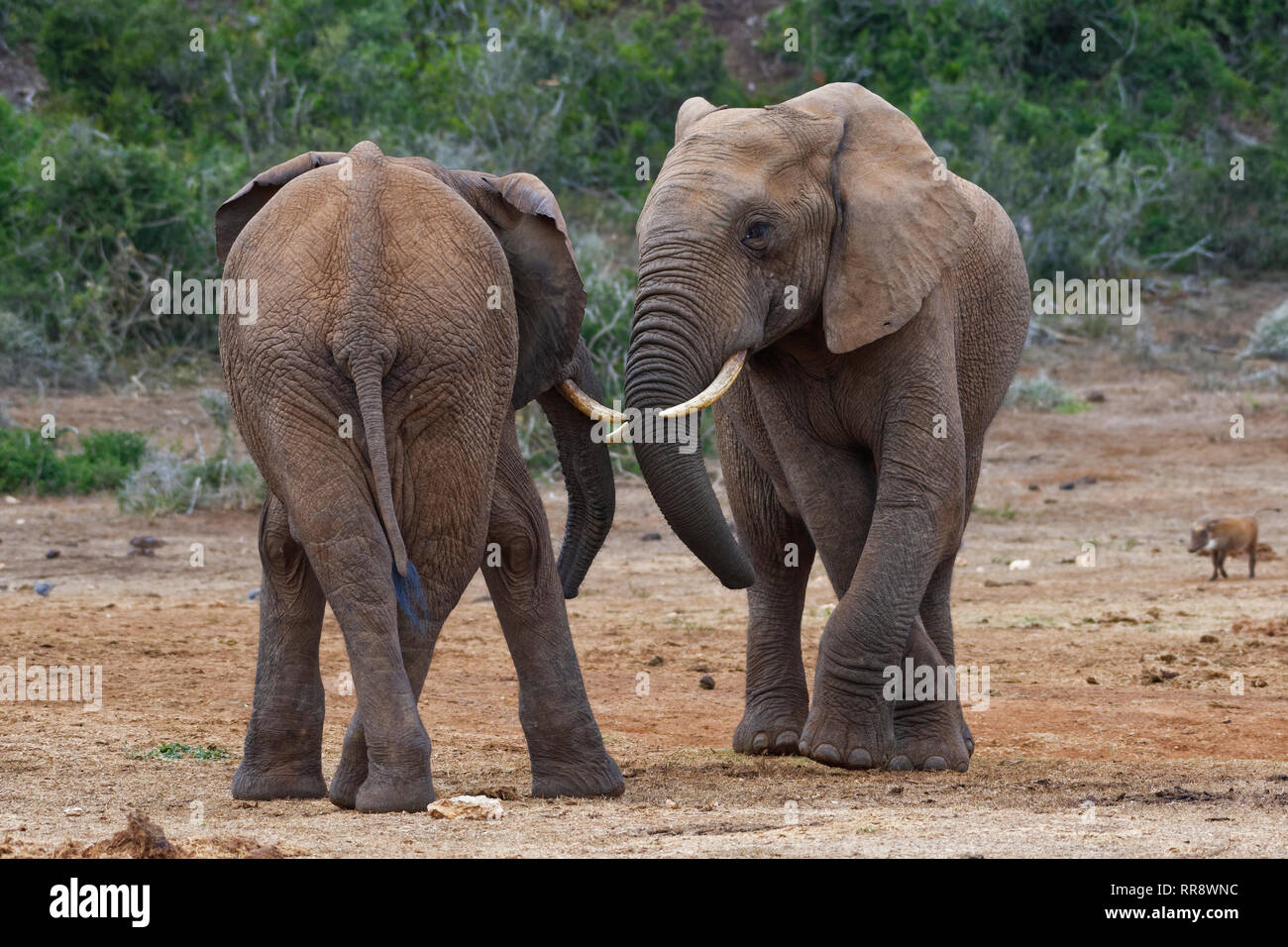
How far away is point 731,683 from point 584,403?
3415mm

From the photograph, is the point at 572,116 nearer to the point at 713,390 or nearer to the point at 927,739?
the point at 927,739

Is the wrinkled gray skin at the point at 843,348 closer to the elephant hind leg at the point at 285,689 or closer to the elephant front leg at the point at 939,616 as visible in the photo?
the elephant front leg at the point at 939,616

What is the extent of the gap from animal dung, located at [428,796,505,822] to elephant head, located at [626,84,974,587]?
4.28ft

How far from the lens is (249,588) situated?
37.6 ft

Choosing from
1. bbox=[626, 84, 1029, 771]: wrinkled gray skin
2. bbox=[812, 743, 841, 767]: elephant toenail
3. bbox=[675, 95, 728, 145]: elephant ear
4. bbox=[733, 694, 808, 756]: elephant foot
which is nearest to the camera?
bbox=[626, 84, 1029, 771]: wrinkled gray skin

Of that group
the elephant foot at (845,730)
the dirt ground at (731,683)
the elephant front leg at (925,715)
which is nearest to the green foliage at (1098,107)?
the dirt ground at (731,683)

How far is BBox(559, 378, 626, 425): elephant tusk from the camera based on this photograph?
5980 mm

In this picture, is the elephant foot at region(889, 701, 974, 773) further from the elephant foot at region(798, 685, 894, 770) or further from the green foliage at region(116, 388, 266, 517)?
the green foliage at region(116, 388, 266, 517)

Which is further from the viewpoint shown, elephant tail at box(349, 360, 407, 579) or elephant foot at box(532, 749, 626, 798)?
elephant foot at box(532, 749, 626, 798)

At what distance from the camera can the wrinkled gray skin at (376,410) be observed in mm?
5074

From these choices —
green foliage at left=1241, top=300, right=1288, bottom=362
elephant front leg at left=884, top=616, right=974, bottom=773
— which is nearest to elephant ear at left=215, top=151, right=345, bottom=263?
elephant front leg at left=884, top=616, right=974, bottom=773

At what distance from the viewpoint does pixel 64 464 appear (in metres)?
13.9

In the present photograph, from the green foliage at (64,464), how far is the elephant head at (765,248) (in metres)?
8.21

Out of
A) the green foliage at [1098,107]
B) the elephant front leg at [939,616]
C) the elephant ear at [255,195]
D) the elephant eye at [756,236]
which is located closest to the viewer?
the elephant ear at [255,195]
